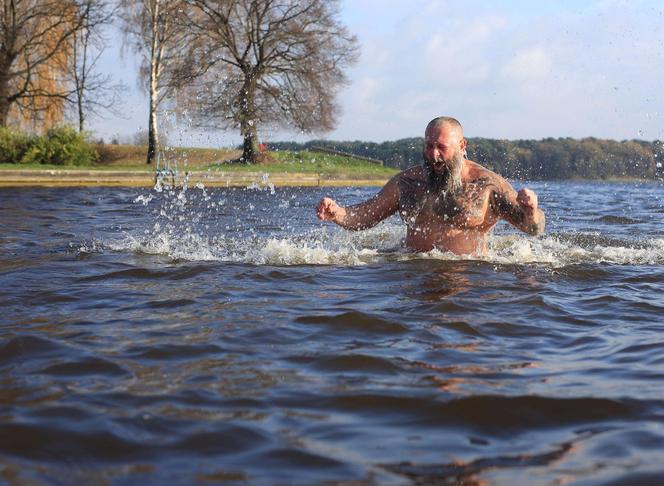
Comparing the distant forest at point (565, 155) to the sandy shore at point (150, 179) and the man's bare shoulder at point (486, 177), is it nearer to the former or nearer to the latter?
the sandy shore at point (150, 179)

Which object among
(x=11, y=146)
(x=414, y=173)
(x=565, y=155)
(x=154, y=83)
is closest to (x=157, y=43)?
(x=154, y=83)

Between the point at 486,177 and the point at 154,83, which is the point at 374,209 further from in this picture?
the point at 154,83

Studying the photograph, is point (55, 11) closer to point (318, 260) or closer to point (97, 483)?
point (318, 260)

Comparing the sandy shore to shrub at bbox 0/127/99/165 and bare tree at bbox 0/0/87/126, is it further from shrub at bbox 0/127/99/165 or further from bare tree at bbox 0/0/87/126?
bare tree at bbox 0/0/87/126

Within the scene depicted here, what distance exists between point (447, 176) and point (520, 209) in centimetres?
67

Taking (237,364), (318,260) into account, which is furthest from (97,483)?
(318,260)

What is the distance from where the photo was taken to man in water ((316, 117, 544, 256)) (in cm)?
640

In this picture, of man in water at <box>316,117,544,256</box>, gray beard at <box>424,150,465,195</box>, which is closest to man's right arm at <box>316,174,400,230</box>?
man in water at <box>316,117,544,256</box>

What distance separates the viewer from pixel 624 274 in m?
6.62

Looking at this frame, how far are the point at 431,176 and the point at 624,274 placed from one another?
182cm

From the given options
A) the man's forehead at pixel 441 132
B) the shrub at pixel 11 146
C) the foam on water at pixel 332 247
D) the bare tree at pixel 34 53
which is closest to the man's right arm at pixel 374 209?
the foam on water at pixel 332 247

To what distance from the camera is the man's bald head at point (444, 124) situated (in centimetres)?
631

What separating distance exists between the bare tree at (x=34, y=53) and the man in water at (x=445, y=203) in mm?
23291

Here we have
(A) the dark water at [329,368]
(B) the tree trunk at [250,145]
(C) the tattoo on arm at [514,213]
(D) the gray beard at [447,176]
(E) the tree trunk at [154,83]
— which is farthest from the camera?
(B) the tree trunk at [250,145]
